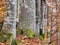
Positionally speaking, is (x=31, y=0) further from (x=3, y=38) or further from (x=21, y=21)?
(x=3, y=38)

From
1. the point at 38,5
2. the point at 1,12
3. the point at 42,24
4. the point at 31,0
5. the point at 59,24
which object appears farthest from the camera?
the point at 38,5

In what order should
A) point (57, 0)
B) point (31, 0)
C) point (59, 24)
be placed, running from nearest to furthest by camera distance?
point (59, 24) < point (57, 0) < point (31, 0)

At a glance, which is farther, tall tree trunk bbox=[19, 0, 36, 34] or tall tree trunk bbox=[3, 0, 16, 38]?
tall tree trunk bbox=[19, 0, 36, 34]

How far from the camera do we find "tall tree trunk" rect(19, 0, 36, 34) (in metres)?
16.2

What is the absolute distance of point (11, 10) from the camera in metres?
10.8

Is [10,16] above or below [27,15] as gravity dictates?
above

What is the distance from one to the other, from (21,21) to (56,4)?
2751mm

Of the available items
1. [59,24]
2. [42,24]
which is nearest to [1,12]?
[59,24]

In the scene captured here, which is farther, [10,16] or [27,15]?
[27,15]

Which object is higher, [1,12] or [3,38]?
[1,12]

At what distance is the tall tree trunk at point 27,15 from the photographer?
16.2 meters

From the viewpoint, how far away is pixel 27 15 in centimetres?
1659

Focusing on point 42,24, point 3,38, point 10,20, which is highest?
point 10,20

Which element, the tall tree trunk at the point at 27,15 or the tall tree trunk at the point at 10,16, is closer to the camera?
the tall tree trunk at the point at 10,16
